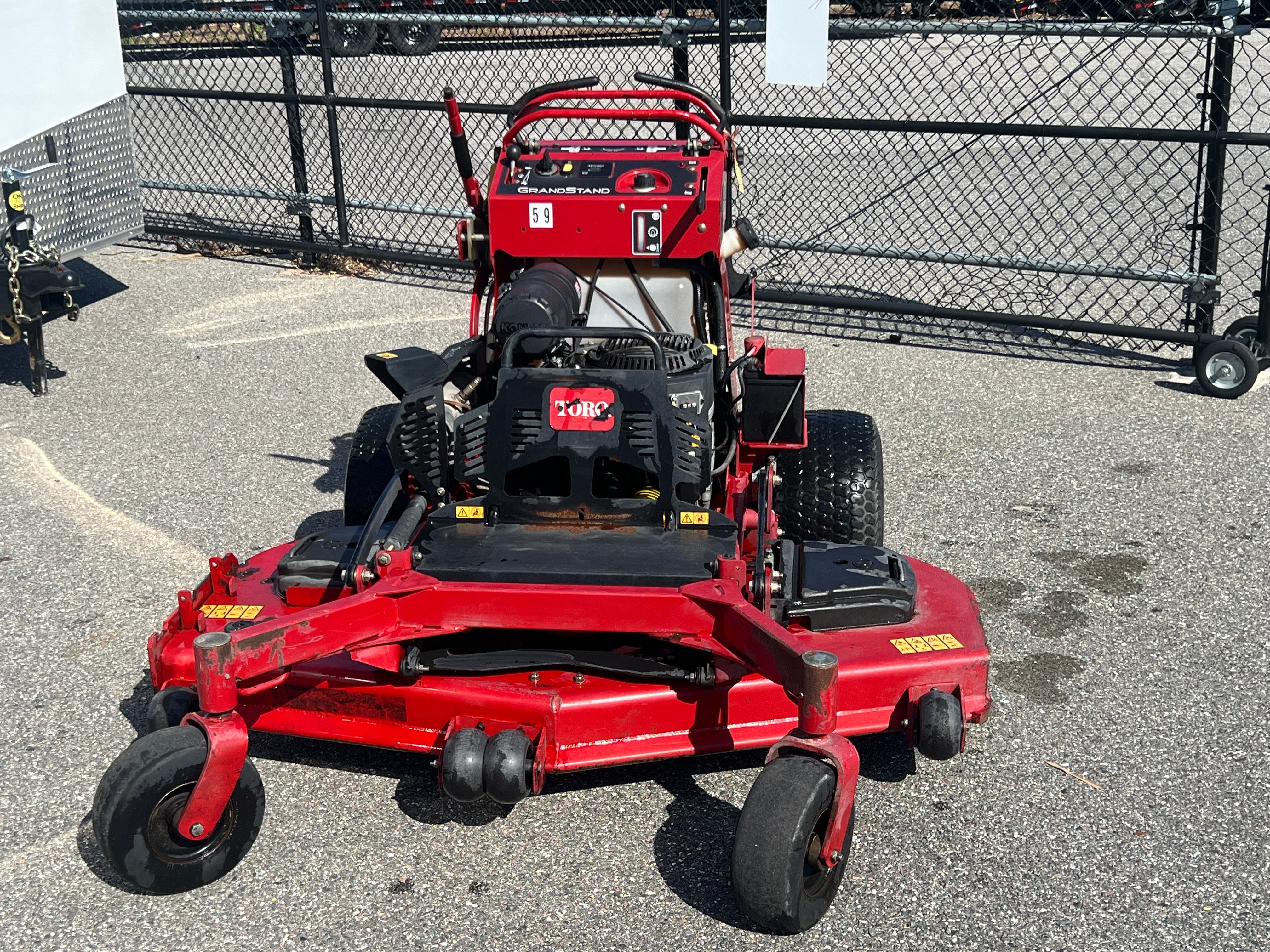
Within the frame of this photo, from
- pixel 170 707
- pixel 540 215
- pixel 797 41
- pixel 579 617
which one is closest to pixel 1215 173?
pixel 797 41

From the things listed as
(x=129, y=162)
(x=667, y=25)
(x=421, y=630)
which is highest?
(x=667, y=25)

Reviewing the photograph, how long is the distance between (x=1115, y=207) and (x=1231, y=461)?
5.52m

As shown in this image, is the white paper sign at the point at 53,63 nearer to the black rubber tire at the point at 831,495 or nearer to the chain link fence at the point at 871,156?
the chain link fence at the point at 871,156

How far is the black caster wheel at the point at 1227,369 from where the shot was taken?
277 inches

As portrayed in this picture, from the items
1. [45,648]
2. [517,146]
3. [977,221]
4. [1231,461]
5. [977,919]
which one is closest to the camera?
[977,919]

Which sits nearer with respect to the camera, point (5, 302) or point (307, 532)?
point (307, 532)

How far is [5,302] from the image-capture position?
7289 mm

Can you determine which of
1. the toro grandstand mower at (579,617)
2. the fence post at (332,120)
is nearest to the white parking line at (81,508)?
the toro grandstand mower at (579,617)

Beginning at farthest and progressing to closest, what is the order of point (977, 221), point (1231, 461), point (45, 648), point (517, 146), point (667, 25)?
point (977, 221)
point (667, 25)
point (1231, 461)
point (517, 146)
point (45, 648)

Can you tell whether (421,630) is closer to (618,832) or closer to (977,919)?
(618,832)

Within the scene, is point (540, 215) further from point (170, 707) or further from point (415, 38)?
point (415, 38)

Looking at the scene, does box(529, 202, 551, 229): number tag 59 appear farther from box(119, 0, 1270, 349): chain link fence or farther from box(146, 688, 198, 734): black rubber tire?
box(146, 688, 198, 734): black rubber tire

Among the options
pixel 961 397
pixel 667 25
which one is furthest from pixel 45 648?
pixel 667 25

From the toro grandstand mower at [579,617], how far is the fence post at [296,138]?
5789 mm
